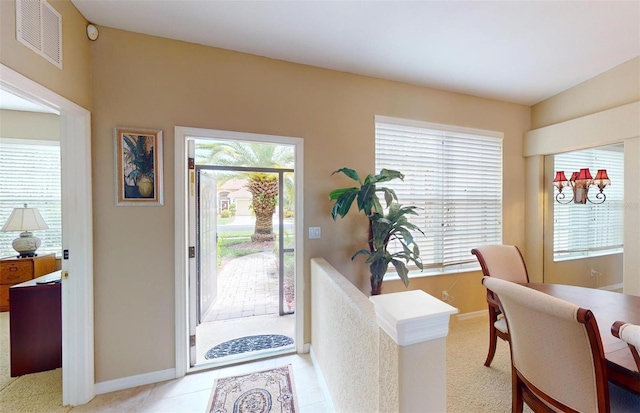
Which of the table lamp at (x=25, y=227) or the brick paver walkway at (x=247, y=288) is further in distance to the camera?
the brick paver walkway at (x=247, y=288)

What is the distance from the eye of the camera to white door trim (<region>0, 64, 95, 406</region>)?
5.74 ft

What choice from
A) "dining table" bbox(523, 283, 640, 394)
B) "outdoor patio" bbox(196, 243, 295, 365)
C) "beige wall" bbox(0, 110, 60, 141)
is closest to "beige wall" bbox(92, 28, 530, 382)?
"outdoor patio" bbox(196, 243, 295, 365)

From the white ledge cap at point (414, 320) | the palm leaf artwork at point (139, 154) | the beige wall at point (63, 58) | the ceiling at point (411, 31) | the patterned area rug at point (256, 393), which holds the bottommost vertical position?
the patterned area rug at point (256, 393)

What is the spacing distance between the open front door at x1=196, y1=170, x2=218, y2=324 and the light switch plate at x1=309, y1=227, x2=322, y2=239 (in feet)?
4.59

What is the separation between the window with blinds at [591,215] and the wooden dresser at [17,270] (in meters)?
6.50

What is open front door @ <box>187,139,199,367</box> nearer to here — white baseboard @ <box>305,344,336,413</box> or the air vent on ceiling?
the air vent on ceiling

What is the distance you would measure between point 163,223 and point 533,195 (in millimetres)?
4272

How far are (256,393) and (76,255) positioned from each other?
1656 mm

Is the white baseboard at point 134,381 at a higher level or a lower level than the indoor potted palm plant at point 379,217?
lower

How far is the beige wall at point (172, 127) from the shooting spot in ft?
6.18

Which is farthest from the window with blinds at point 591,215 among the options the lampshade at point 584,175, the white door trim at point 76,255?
the white door trim at point 76,255

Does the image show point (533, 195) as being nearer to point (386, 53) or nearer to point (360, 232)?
point (360, 232)

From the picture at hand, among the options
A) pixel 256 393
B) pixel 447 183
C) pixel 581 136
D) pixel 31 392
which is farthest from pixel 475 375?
pixel 31 392

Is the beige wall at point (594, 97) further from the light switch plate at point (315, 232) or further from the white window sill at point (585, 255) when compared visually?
the light switch plate at point (315, 232)
